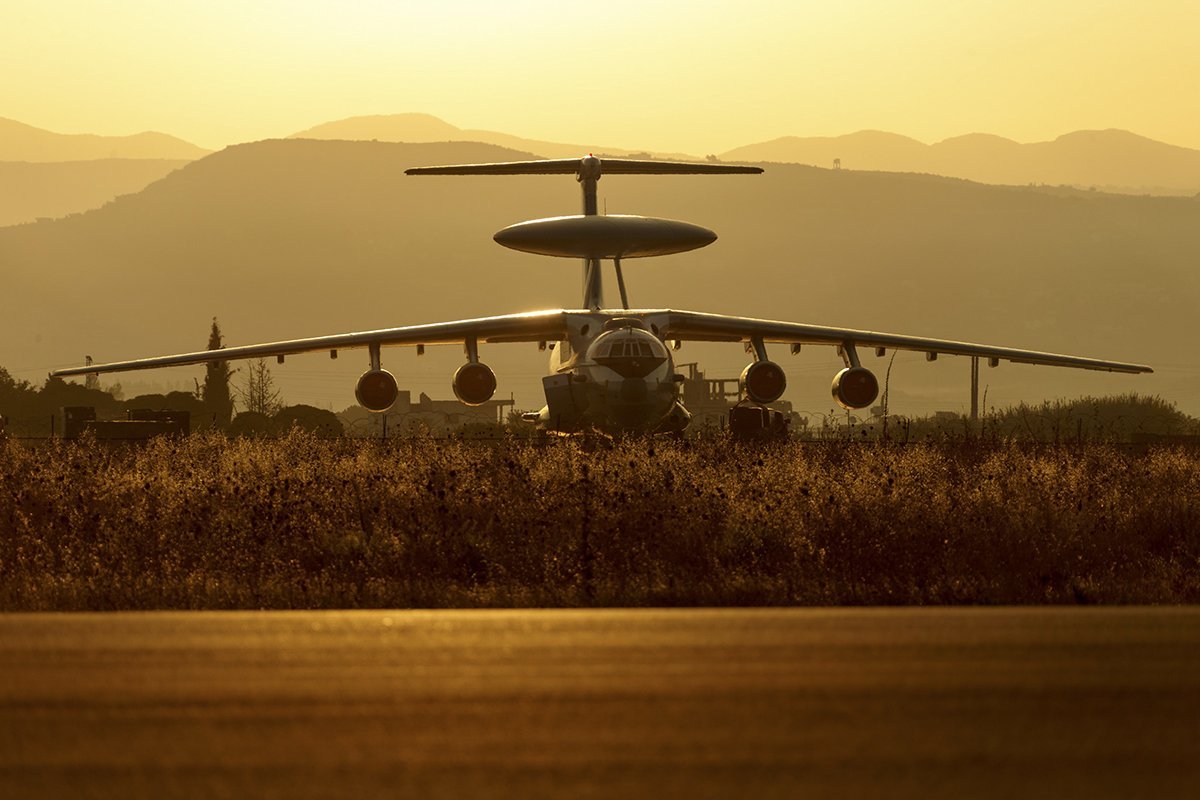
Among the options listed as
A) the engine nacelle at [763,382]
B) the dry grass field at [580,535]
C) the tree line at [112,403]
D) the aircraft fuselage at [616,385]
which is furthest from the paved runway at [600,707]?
the tree line at [112,403]

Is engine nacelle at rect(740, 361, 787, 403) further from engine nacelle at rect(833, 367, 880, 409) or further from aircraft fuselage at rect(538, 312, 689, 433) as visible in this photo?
aircraft fuselage at rect(538, 312, 689, 433)

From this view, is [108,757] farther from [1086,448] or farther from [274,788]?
[1086,448]

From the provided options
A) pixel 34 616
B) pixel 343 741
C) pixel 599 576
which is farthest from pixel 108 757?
pixel 599 576

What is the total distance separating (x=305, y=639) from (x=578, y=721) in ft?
7.70

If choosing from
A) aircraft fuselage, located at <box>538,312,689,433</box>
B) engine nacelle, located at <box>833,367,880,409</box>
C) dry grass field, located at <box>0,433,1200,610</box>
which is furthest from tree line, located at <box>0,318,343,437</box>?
dry grass field, located at <box>0,433,1200,610</box>

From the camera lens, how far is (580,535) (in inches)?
545

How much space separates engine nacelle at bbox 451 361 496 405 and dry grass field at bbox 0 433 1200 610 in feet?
49.2

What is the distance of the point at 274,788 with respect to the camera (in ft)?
13.5

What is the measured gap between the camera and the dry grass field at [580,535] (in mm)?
11406

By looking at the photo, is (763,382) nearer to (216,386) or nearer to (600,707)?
(600,707)

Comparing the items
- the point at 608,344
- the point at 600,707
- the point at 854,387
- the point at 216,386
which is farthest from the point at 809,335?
the point at 216,386

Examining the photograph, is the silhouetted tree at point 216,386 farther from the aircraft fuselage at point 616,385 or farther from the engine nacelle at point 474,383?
the aircraft fuselage at point 616,385

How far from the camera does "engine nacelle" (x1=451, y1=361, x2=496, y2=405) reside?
34844 mm

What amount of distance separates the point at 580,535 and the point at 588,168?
3151 cm
